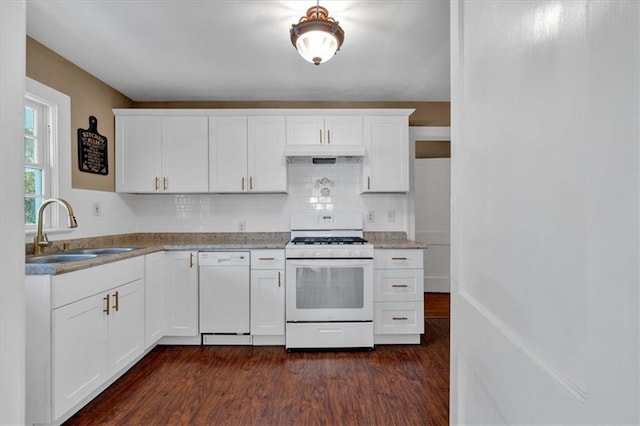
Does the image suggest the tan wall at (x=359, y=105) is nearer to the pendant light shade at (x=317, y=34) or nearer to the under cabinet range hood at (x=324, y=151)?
the under cabinet range hood at (x=324, y=151)

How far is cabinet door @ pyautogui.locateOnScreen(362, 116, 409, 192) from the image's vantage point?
3338 millimetres

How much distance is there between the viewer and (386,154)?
11.0ft

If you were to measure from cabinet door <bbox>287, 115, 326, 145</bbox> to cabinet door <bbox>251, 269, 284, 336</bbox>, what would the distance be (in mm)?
1340

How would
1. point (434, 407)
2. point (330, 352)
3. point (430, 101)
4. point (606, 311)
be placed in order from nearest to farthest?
point (606, 311), point (434, 407), point (330, 352), point (430, 101)

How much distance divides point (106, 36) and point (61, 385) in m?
2.32

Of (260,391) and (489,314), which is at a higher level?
(489,314)

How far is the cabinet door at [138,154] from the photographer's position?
330 centimetres

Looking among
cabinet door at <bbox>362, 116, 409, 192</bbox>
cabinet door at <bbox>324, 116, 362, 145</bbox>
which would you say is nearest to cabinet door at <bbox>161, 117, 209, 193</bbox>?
cabinet door at <bbox>324, 116, 362, 145</bbox>

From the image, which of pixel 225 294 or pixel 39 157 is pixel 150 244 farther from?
pixel 39 157

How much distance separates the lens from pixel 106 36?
2352 mm

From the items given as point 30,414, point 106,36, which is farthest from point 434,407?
point 106,36

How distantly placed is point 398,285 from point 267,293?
122cm

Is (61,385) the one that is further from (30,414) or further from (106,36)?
(106,36)

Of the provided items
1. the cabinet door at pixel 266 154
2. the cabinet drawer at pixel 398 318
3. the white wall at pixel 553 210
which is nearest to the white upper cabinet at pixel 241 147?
the cabinet door at pixel 266 154
